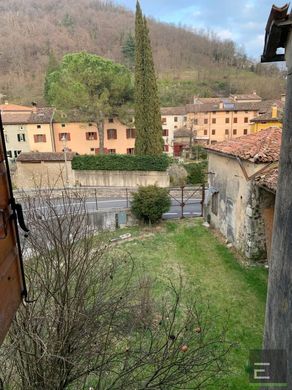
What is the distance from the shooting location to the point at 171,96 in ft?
166

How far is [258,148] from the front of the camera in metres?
10.8

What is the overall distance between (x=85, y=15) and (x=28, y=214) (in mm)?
97047

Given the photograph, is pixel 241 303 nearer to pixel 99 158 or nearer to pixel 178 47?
pixel 99 158

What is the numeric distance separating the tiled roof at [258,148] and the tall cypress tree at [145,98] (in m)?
13.7

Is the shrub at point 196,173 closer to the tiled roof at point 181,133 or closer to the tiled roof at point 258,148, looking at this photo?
the tiled roof at point 258,148

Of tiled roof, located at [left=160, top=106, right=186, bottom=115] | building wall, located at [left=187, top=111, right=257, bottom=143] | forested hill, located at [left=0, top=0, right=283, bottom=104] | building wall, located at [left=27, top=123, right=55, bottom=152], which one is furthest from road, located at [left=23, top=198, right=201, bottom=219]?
forested hill, located at [left=0, top=0, right=283, bottom=104]

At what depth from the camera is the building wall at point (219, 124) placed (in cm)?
4200

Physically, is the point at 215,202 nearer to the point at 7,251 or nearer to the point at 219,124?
the point at 7,251

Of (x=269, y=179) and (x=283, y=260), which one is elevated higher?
(x=283, y=260)

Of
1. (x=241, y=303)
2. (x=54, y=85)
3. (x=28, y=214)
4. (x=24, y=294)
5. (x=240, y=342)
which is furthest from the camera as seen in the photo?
(x=54, y=85)

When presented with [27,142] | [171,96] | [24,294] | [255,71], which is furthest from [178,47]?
[24,294]

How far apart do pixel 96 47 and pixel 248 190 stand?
71.0 metres

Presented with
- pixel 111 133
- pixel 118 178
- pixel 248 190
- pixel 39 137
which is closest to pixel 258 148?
pixel 248 190

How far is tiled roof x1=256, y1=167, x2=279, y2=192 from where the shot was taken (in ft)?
29.8
